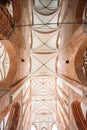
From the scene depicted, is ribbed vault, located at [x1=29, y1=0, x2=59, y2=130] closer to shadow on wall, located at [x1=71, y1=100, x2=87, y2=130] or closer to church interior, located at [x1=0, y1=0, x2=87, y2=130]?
church interior, located at [x1=0, y1=0, x2=87, y2=130]

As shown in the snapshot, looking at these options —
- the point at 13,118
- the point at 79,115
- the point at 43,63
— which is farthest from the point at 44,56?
the point at 13,118

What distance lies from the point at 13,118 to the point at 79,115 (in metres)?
3.57

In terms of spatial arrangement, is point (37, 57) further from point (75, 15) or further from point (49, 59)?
point (75, 15)

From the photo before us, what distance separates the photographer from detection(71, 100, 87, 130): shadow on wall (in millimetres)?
10870

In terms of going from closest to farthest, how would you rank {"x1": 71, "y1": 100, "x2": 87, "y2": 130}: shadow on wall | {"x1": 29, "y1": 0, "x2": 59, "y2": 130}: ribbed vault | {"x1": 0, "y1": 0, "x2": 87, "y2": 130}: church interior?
{"x1": 0, "y1": 0, "x2": 87, "y2": 130}: church interior
{"x1": 71, "y1": 100, "x2": 87, "y2": 130}: shadow on wall
{"x1": 29, "y1": 0, "x2": 59, "y2": 130}: ribbed vault

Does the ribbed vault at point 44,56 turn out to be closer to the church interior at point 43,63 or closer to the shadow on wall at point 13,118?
the church interior at point 43,63

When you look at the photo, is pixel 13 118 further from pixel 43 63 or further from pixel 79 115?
pixel 43 63

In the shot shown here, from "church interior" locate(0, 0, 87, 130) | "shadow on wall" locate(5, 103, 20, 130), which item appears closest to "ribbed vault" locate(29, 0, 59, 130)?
"church interior" locate(0, 0, 87, 130)

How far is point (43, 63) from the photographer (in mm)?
19844

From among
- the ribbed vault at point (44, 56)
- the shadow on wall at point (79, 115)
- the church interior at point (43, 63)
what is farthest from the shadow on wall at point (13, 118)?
the ribbed vault at point (44, 56)

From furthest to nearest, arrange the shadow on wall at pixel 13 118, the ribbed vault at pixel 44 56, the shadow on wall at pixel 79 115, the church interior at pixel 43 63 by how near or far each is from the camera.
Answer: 1. the ribbed vault at pixel 44 56
2. the shadow on wall at pixel 13 118
3. the shadow on wall at pixel 79 115
4. the church interior at pixel 43 63

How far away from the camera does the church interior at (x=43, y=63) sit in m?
9.96

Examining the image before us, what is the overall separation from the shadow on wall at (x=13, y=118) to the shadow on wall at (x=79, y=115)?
3.12 m

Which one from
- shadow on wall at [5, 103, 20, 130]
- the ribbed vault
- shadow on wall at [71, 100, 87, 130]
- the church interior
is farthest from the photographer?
the ribbed vault
